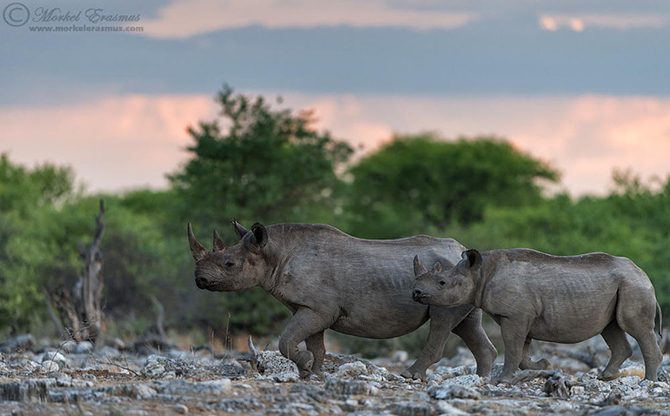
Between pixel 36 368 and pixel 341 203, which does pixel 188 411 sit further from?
pixel 341 203

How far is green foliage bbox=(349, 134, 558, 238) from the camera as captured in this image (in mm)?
71500

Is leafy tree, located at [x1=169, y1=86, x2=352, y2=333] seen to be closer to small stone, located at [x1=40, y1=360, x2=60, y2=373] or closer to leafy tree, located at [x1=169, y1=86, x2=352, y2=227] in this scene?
leafy tree, located at [x1=169, y1=86, x2=352, y2=227]

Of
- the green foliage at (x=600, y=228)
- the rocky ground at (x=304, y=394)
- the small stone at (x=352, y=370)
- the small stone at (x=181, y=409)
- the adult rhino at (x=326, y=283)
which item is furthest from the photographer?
the green foliage at (x=600, y=228)

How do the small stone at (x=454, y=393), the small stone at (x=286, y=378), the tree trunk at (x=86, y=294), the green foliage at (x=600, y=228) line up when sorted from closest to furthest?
the small stone at (x=454, y=393) < the small stone at (x=286, y=378) < the tree trunk at (x=86, y=294) < the green foliage at (x=600, y=228)

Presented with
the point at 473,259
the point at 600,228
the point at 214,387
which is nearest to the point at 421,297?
the point at 473,259

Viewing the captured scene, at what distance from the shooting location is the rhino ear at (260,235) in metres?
13.6

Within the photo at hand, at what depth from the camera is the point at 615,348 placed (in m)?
14.3

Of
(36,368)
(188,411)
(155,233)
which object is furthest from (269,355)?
(155,233)

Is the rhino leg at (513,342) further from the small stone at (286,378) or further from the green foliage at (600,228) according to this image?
the green foliage at (600,228)

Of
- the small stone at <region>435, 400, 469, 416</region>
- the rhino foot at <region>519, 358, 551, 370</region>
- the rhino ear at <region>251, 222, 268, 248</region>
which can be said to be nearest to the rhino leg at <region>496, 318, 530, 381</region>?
the rhino foot at <region>519, 358, 551, 370</region>

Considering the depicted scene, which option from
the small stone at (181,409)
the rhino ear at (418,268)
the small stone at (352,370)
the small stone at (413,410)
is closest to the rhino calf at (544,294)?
the rhino ear at (418,268)

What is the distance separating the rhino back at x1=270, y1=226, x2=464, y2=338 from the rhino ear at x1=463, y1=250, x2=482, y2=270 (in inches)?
21.3

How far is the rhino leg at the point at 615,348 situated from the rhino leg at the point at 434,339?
2.13 metres

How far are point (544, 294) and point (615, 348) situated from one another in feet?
5.06
